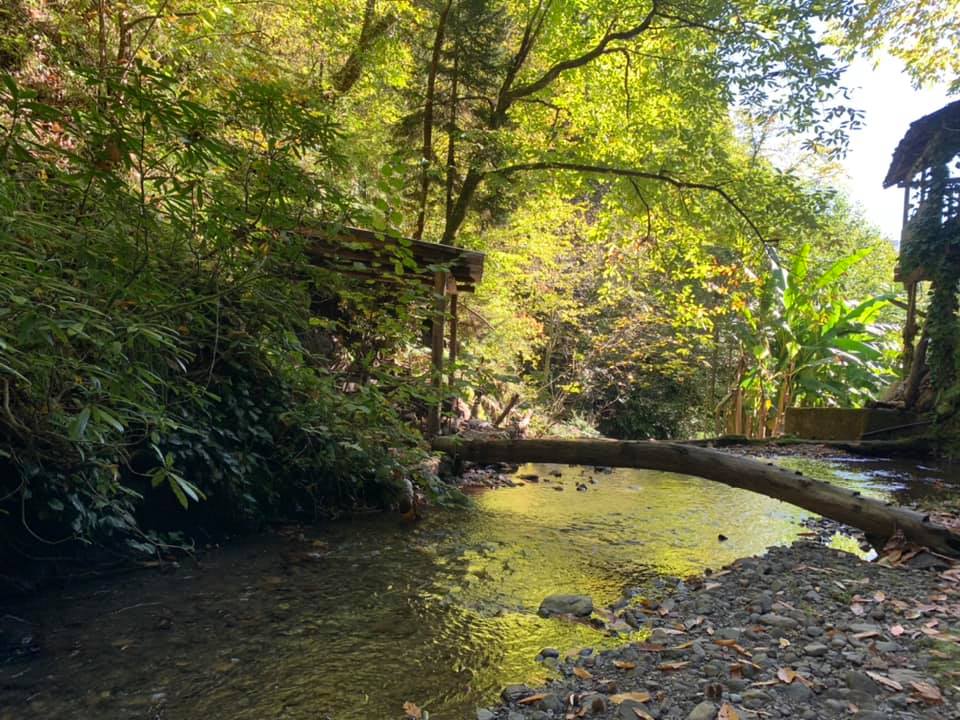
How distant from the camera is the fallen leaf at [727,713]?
2.03 m

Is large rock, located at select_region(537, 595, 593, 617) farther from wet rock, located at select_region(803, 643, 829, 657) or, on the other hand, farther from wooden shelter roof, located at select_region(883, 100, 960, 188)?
wooden shelter roof, located at select_region(883, 100, 960, 188)

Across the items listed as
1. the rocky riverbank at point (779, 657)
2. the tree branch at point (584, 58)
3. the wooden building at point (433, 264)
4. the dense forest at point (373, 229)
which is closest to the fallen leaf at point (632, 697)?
the rocky riverbank at point (779, 657)

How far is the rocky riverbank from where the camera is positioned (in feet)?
7.02

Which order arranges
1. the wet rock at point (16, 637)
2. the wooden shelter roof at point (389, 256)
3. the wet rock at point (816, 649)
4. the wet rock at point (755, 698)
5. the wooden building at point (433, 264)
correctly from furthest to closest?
the wooden building at point (433, 264), the wooden shelter roof at point (389, 256), the wet rock at point (16, 637), the wet rock at point (816, 649), the wet rock at point (755, 698)

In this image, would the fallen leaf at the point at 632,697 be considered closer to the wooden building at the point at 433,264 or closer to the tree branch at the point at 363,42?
the wooden building at the point at 433,264

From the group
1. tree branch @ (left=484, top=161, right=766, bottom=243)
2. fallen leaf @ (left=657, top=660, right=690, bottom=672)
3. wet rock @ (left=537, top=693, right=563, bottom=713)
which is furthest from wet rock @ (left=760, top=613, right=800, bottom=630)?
tree branch @ (left=484, top=161, right=766, bottom=243)

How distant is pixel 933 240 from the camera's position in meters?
10.7

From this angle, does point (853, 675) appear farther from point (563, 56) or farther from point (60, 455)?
point (563, 56)

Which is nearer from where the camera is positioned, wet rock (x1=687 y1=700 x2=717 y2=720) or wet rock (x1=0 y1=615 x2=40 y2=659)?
wet rock (x1=687 y1=700 x2=717 y2=720)

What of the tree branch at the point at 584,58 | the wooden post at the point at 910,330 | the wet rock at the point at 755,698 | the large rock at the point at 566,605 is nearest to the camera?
the wet rock at the point at 755,698

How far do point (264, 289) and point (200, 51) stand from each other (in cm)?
592

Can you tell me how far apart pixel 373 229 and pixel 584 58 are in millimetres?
8024

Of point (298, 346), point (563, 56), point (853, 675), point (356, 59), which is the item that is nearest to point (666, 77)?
point (563, 56)

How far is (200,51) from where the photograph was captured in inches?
303
